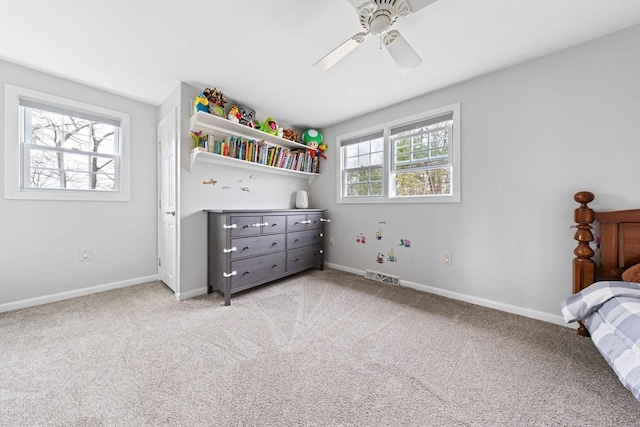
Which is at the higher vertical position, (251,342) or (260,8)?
(260,8)

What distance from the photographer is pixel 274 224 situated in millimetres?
2662

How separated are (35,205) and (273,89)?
256cm

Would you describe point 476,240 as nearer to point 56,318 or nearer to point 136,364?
point 136,364

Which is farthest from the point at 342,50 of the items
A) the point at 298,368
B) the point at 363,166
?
the point at 298,368

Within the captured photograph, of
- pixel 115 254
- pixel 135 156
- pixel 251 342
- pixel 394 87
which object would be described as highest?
pixel 394 87

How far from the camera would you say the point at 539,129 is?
1.92m

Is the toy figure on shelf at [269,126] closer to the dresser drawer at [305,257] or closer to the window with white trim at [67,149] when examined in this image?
the dresser drawer at [305,257]

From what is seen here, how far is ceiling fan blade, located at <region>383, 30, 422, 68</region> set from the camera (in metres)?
1.42

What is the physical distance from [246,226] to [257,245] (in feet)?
0.85

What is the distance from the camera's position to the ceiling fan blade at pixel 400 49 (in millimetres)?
1416

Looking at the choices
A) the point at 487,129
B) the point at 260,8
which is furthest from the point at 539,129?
the point at 260,8

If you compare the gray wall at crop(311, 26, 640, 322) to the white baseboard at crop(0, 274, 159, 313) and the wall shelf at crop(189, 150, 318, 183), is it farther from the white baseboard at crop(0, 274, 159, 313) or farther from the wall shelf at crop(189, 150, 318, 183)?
the white baseboard at crop(0, 274, 159, 313)

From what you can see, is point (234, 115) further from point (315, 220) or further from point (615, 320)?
point (615, 320)

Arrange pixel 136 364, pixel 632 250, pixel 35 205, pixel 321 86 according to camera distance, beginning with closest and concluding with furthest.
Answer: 1. pixel 136 364
2. pixel 632 250
3. pixel 35 205
4. pixel 321 86
